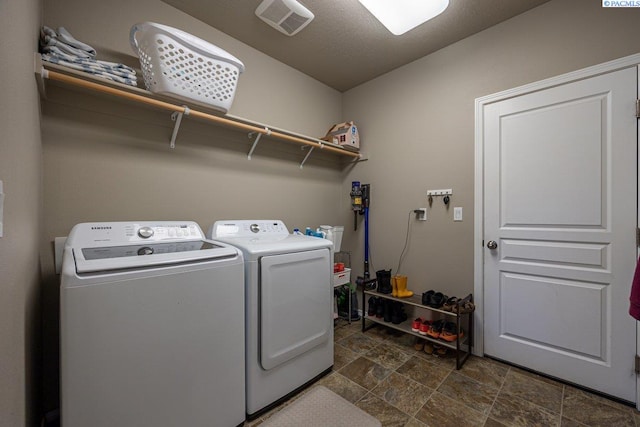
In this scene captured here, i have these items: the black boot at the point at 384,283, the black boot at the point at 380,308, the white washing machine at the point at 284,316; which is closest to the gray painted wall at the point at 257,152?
the black boot at the point at 384,283

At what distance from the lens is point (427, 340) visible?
7.33 feet

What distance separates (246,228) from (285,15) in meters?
1.65

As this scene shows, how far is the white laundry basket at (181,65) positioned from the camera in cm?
147

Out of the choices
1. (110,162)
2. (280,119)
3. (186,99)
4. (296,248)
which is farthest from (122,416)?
(280,119)

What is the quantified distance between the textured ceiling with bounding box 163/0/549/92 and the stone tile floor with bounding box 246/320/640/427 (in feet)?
8.86

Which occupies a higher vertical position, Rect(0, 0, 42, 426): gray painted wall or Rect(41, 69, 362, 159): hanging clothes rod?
Rect(41, 69, 362, 159): hanging clothes rod

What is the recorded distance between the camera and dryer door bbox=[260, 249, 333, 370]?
4.99 feet

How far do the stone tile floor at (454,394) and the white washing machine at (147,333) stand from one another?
1.50 feet

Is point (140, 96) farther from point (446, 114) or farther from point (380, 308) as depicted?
point (380, 308)

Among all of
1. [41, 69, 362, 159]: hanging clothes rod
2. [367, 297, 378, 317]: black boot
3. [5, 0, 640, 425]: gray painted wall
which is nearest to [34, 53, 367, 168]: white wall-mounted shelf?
[41, 69, 362, 159]: hanging clothes rod

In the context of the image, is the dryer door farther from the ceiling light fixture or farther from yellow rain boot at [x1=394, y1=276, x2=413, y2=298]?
the ceiling light fixture

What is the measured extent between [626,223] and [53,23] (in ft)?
12.1

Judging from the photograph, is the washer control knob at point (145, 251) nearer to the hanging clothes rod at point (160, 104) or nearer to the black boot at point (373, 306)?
the hanging clothes rod at point (160, 104)

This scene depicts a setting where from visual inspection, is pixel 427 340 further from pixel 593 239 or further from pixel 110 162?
pixel 110 162
